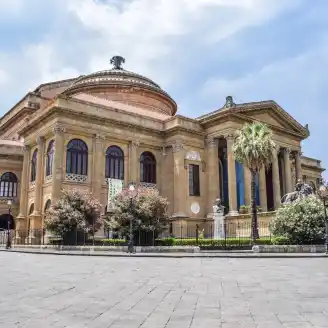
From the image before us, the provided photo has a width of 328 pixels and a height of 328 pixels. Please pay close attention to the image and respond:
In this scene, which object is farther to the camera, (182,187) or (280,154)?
(280,154)

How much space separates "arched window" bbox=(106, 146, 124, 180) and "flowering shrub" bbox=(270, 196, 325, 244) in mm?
16520

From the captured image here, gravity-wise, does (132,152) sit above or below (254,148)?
above

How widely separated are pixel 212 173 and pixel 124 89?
1484cm

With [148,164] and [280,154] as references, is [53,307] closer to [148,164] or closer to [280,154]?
[148,164]

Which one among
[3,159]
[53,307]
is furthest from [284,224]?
[3,159]

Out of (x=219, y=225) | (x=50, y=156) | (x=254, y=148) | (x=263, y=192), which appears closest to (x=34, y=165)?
(x=50, y=156)

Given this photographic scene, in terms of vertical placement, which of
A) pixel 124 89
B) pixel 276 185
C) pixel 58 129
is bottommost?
pixel 276 185

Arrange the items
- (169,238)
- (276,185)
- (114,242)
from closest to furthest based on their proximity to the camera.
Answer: (114,242)
(169,238)
(276,185)

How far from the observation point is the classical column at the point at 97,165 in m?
35.5

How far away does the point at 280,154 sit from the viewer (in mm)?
45562

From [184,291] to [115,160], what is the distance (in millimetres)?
30484

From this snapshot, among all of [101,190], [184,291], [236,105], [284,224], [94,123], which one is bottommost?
[184,291]

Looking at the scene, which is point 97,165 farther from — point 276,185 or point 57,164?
point 276,185

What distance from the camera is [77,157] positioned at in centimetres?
3550
